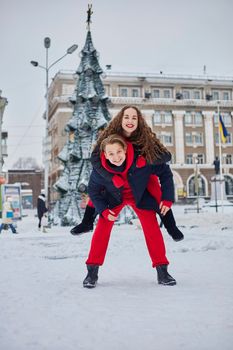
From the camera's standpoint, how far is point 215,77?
159 ft

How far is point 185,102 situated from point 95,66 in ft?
115

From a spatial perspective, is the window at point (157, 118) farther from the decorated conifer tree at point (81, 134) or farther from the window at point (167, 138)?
the decorated conifer tree at point (81, 134)

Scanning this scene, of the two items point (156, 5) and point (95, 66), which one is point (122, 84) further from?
point (156, 5)

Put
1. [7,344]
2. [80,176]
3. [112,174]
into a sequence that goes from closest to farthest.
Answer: [7,344], [112,174], [80,176]

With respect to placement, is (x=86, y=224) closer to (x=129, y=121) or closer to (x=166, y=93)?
(x=129, y=121)

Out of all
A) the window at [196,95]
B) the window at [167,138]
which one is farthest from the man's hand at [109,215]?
the window at [196,95]

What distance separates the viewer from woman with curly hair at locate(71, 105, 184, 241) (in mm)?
3447

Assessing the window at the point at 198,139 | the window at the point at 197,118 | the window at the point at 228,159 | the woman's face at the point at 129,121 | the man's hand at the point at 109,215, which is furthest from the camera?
the window at the point at 228,159

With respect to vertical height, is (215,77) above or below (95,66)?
above

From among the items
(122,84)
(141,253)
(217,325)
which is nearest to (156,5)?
(141,253)

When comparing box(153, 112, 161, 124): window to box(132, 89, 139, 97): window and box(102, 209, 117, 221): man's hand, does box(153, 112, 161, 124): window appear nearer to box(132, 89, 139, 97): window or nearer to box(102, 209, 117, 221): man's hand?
box(132, 89, 139, 97): window

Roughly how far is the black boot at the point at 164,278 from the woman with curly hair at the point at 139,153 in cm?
31

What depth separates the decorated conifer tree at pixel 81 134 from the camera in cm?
1397

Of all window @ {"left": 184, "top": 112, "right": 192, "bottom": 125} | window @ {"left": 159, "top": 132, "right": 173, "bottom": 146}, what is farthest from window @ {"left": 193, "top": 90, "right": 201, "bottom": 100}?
window @ {"left": 159, "top": 132, "right": 173, "bottom": 146}
